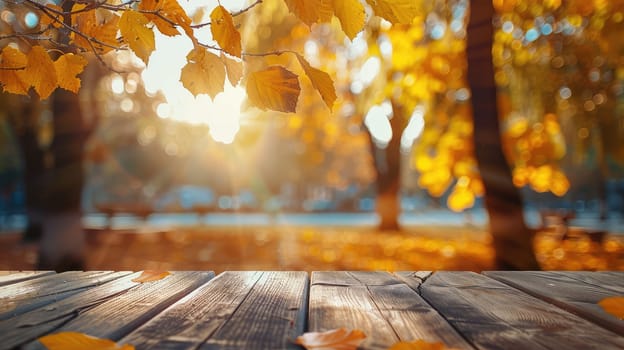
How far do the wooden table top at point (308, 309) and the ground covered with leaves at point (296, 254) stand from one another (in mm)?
5544

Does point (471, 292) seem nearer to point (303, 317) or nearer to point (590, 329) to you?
point (590, 329)

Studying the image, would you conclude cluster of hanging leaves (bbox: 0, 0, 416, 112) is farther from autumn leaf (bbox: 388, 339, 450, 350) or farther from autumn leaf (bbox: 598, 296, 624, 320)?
autumn leaf (bbox: 598, 296, 624, 320)

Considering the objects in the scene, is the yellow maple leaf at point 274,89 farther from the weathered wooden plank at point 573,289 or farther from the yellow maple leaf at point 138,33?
the weathered wooden plank at point 573,289

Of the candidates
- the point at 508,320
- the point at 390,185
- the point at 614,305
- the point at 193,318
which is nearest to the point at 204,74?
the point at 193,318

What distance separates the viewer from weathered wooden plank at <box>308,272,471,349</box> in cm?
110

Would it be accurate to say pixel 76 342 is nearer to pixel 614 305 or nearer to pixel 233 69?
pixel 233 69

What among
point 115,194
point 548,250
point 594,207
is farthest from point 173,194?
point 594,207

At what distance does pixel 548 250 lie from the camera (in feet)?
33.4

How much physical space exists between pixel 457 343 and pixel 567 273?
1203 mm

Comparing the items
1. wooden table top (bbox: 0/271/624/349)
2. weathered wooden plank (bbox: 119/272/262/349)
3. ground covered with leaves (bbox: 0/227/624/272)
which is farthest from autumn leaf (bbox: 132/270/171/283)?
ground covered with leaves (bbox: 0/227/624/272)

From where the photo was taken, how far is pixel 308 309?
1.33 m

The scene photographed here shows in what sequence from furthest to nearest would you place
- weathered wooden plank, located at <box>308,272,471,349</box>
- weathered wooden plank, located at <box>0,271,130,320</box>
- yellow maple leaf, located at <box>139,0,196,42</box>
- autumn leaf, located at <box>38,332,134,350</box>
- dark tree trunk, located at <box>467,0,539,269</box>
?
dark tree trunk, located at <box>467,0,539,269</box> → weathered wooden plank, located at <box>0,271,130,320</box> → yellow maple leaf, located at <box>139,0,196,42</box> → weathered wooden plank, located at <box>308,272,471,349</box> → autumn leaf, located at <box>38,332,134,350</box>

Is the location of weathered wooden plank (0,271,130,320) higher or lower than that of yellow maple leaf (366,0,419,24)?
lower

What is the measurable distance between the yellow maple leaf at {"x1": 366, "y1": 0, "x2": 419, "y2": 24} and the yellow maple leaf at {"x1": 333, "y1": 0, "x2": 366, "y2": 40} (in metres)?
0.04
